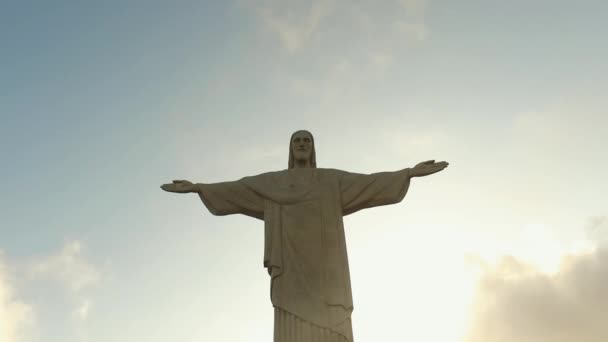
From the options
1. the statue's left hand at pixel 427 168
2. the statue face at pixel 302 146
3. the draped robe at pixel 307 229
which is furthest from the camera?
the statue face at pixel 302 146

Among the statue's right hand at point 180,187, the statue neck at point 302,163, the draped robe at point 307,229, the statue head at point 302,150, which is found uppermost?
the statue head at point 302,150

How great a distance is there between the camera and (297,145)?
14789 millimetres

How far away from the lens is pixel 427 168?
14.1 meters

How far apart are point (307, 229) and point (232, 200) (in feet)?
6.18

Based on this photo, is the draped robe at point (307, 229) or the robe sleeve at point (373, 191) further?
the robe sleeve at point (373, 191)

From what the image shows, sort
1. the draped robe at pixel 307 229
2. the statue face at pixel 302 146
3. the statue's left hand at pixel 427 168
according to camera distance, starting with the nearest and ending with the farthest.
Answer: the draped robe at pixel 307 229 → the statue's left hand at pixel 427 168 → the statue face at pixel 302 146

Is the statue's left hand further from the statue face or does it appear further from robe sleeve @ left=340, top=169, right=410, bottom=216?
the statue face

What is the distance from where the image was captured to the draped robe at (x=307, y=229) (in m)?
12.5

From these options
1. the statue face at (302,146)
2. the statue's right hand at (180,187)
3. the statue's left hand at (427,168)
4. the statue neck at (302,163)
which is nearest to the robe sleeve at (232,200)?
the statue's right hand at (180,187)

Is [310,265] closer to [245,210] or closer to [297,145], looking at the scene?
[245,210]

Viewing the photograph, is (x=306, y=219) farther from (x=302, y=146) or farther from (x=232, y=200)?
(x=302, y=146)

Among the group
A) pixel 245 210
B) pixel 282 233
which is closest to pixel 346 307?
pixel 282 233

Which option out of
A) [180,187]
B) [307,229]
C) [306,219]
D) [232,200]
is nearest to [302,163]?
[306,219]

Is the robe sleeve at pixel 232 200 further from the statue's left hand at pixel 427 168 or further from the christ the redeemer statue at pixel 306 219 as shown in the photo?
the statue's left hand at pixel 427 168
